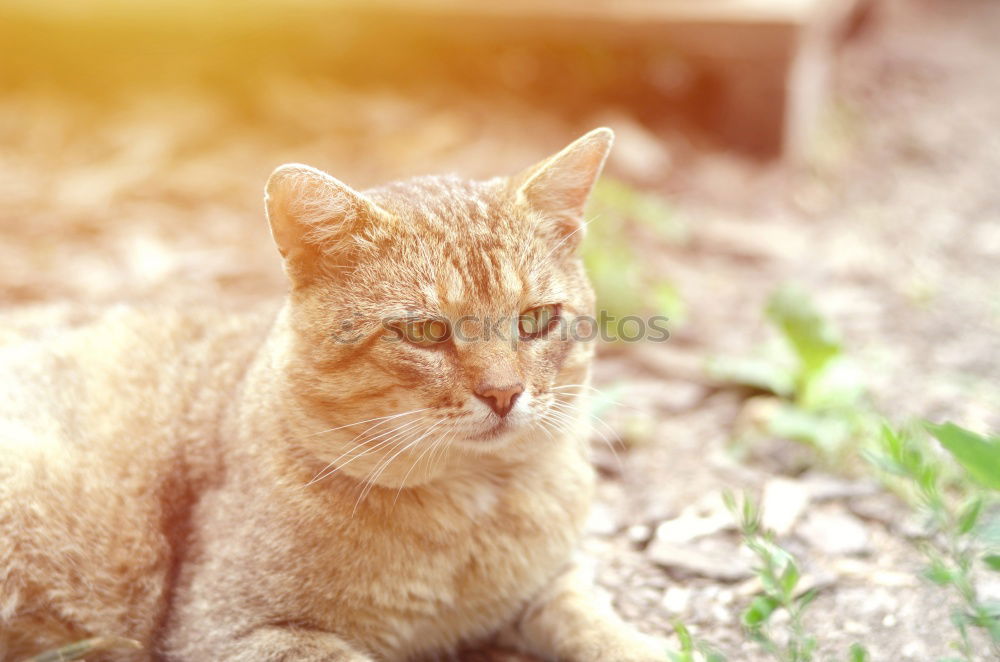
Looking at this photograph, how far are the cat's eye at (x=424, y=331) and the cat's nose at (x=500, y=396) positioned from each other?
0.61 ft

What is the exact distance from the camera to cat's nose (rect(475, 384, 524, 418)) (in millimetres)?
2463

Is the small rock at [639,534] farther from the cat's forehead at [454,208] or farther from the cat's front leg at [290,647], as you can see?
the cat's forehead at [454,208]

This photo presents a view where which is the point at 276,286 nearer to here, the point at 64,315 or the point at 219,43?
the point at 64,315

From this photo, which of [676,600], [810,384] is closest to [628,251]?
[810,384]

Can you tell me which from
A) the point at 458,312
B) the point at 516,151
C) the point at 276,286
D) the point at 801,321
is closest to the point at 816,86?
the point at 516,151

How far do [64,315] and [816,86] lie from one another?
16.5 feet

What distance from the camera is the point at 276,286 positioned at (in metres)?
4.84

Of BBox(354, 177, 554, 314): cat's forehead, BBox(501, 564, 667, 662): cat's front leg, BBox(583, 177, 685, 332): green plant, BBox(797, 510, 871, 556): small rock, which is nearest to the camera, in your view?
BBox(354, 177, 554, 314): cat's forehead

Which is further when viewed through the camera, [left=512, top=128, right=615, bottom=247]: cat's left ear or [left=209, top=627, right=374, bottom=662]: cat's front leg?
[left=512, top=128, right=615, bottom=247]: cat's left ear

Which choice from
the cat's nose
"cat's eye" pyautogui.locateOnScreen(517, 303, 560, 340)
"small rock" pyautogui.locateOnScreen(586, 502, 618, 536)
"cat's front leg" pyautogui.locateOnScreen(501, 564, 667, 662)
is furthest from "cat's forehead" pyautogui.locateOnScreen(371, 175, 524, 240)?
"small rock" pyautogui.locateOnScreen(586, 502, 618, 536)

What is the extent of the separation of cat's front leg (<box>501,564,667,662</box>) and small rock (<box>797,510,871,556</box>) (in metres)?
0.82

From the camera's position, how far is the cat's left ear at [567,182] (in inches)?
110

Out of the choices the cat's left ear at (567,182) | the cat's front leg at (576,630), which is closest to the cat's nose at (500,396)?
the cat's left ear at (567,182)

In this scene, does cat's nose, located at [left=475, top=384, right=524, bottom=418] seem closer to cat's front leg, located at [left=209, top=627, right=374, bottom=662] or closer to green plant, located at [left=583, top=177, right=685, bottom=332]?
cat's front leg, located at [left=209, top=627, right=374, bottom=662]
